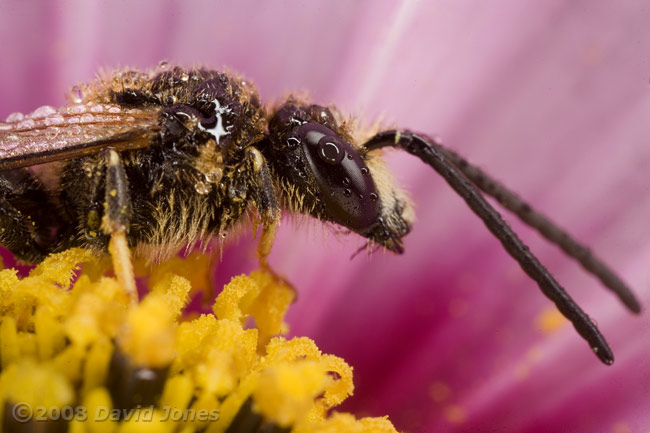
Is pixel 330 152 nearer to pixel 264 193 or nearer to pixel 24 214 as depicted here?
pixel 264 193

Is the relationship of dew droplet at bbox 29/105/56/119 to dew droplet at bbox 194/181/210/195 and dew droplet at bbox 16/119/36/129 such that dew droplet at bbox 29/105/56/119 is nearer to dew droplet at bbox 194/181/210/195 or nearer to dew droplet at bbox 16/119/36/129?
dew droplet at bbox 16/119/36/129

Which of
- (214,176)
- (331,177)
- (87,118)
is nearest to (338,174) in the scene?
(331,177)

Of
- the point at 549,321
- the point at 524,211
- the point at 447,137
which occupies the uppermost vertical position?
the point at 524,211

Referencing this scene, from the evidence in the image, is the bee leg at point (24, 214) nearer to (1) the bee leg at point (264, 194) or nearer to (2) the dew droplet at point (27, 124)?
(2) the dew droplet at point (27, 124)

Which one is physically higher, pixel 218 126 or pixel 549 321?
pixel 218 126

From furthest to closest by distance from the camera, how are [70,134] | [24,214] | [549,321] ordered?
[549,321], [24,214], [70,134]

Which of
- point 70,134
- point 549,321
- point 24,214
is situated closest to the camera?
point 70,134

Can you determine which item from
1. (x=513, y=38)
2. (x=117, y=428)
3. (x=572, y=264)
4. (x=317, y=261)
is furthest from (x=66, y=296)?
(x=513, y=38)

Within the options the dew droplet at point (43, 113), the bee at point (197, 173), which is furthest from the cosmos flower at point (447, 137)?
the dew droplet at point (43, 113)
